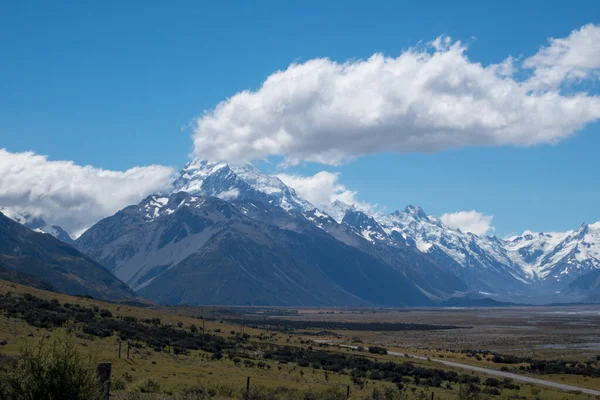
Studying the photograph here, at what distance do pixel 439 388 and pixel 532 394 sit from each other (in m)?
9.70

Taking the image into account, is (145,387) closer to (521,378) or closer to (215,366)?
(215,366)

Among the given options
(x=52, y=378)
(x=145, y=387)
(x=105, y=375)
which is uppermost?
(x=52, y=378)

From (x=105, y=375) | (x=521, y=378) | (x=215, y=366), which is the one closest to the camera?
(x=105, y=375)

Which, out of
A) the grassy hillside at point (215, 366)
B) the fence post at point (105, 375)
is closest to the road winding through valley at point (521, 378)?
the grassy hillside at point (215, 366)

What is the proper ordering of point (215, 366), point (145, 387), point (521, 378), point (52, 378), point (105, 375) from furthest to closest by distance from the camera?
point (521, 378), point (215, 366), point (145, 387), point (105, 375), point (52, 378)

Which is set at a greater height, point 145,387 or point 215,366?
point 145,387

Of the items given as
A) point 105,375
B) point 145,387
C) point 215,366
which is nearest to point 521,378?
point 215,366

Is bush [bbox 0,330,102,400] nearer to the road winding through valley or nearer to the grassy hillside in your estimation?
the grassy hillside

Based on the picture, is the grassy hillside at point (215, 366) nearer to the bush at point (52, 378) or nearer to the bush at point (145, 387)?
the bush at point (145, 387)

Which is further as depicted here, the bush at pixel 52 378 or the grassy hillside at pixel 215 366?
the grassy hillside at pixel 215 366

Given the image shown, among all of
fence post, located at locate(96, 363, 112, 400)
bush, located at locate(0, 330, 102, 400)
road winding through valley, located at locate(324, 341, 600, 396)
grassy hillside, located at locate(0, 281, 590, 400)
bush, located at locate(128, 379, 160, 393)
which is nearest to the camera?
bush, located at locate(0, 330, 102, 400)

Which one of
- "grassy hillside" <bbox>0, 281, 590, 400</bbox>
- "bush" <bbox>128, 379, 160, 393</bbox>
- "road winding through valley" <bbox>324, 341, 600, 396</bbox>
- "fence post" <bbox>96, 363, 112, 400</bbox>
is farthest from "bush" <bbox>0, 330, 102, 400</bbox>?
"road winding through valley" <bbox>324, 341, 600, 396</bbox>

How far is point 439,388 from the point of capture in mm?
76438

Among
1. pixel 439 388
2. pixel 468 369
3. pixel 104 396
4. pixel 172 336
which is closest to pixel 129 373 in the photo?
pixel 104 396
